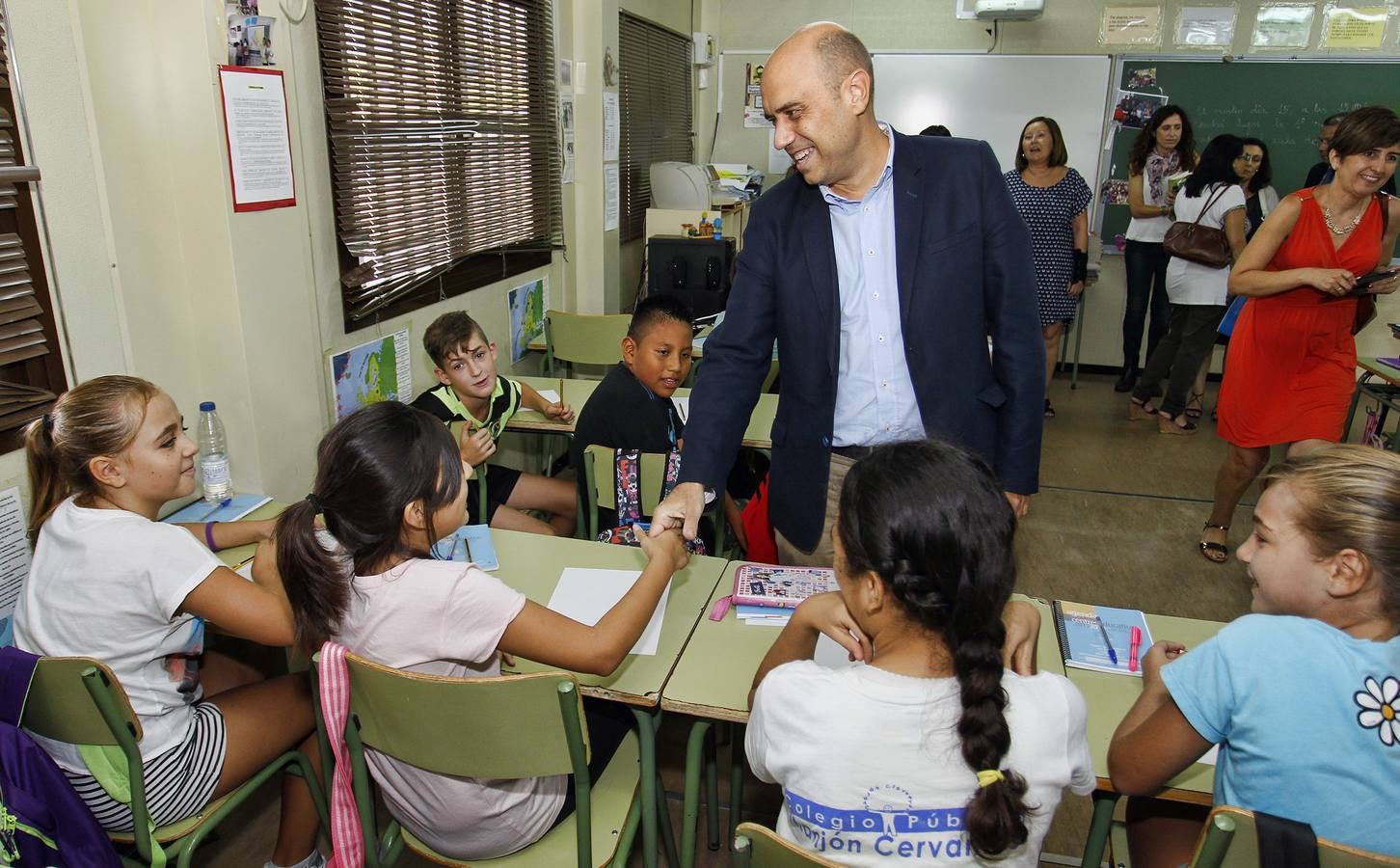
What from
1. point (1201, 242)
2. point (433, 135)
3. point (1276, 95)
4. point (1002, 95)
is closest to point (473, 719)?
point (433, 135)

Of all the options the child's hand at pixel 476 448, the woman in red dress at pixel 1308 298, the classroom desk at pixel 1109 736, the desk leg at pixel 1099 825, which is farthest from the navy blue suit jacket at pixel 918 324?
the woman in red dress at pixel 1308 298

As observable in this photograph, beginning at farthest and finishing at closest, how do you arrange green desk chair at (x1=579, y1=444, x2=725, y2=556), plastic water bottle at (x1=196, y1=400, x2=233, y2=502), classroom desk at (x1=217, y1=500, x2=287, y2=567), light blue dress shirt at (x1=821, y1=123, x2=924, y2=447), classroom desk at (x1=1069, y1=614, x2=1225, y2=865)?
1. green desk chair at (x1=579, y1=444, x2=725, y2=556)
2. plastic water bottle at (x1=196, y1=400, x2=233, y2=502)
3. classroom desk at (x1=217, y1=500, x2=287, y2=567)
4. light blue dress shirt at (x1=821, y1=123, x2=924, y2=447)
5. classroom desk at (x1=1069, y1=614, x2=1225, y2=865)

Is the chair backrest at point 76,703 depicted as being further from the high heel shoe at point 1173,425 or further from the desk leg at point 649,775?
the high heel shoe at point 1173,425

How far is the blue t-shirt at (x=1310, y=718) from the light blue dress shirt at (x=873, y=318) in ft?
2.62

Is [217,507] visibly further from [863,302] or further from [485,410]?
[863,302]

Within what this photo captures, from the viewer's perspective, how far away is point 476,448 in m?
2.66

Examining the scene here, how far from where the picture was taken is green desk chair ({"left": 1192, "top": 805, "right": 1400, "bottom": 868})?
989 millimetres

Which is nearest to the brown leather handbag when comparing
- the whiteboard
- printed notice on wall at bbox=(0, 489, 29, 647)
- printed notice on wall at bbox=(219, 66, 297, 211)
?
the whiteboard

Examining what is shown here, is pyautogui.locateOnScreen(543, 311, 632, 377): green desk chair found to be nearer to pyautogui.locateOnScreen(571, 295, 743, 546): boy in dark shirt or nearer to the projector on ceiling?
pyautogui.locateOnScreen(571, 295, 743, 546): boy in dark shirt

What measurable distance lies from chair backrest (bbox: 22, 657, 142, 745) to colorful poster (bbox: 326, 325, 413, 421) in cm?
125

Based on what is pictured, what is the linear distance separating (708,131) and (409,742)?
237 inches

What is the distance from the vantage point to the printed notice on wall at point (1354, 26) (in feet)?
18.4

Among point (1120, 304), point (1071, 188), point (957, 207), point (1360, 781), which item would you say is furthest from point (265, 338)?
point (1120, 304)

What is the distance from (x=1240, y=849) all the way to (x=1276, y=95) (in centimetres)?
616
